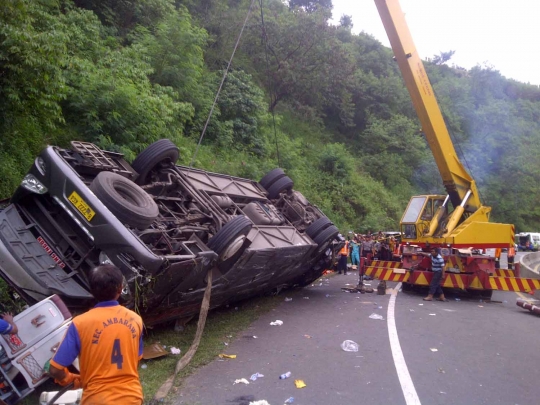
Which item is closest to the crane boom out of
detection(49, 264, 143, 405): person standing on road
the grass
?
the grass

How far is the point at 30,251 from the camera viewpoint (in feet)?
18.4

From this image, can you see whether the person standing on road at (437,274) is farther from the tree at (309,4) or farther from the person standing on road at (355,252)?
the tree at (309,4)

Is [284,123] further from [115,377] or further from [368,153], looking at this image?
[115,377]

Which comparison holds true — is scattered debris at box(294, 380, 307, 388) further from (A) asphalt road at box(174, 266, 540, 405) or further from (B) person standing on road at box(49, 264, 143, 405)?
(B) person standing on road at box(49, 264, 143, 405)

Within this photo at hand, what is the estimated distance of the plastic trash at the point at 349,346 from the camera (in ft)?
22.4

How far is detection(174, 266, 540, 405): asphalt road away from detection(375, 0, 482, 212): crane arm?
4.31 metres

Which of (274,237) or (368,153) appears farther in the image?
(368,153)

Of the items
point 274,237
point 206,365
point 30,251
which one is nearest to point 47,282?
point 30,251

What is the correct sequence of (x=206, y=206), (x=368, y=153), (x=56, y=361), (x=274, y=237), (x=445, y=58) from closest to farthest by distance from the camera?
(x=56, y=361) < (x=206, y=206) < (x=274, y=237) < (x=368, y=153) < (x=445, y=58)

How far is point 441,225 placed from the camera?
13812 mm

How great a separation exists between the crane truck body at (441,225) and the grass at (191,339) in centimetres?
469

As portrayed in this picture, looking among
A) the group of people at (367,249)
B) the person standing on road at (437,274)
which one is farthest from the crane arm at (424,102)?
the group of people at (367,249)

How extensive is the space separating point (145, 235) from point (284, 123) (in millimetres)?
25460

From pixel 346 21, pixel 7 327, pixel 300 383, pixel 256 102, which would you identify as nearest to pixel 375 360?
pixel 300 383
